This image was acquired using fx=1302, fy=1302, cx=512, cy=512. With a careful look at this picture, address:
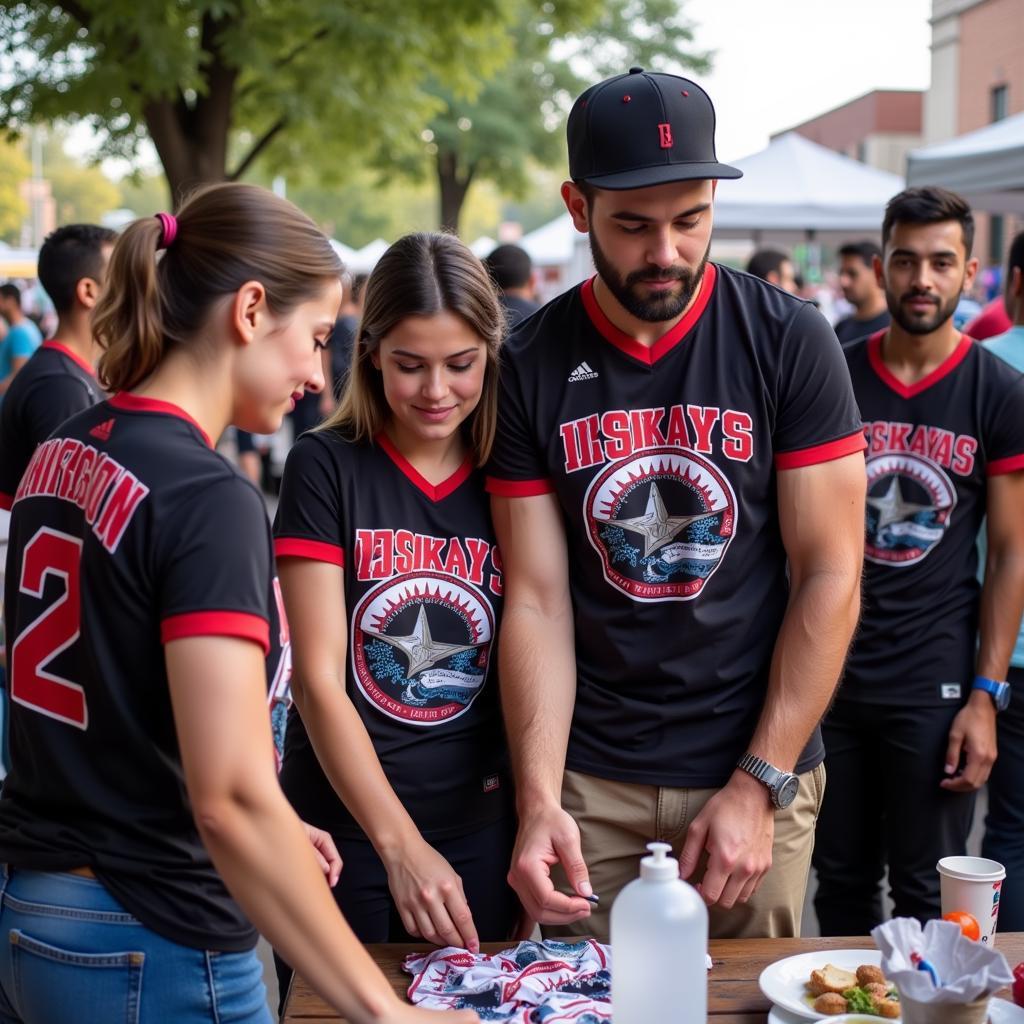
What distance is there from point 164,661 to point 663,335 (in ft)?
3.91

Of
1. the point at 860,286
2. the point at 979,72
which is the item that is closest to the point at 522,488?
the point at 860,286

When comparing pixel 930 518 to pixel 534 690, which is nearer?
pixel 534 690

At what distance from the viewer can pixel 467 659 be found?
96.8 inches

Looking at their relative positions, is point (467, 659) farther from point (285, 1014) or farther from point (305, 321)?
point (305, 321)

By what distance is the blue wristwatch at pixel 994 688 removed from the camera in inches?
129

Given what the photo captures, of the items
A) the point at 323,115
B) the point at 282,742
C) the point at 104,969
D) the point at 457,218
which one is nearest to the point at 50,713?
the point at 104,969

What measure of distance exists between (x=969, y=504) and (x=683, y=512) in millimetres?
1251

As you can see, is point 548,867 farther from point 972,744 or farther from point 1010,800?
point 1010,800

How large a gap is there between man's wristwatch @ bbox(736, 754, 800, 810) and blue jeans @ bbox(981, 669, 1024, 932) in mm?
1489

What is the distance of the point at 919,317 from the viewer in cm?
337

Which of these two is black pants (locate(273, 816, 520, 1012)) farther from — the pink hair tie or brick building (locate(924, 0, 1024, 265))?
brick building (locate(924, 0, 1024, 265))

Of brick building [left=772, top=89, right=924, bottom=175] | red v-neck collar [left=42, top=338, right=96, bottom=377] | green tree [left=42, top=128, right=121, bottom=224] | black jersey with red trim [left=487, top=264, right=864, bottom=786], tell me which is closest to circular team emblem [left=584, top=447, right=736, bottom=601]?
black jersey with red trim [left=487, top=264, right=864, bottom=786]

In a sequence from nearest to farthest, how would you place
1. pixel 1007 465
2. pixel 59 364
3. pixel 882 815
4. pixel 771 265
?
pixel 1007 465
pixel 882 815
pixel 59 364
pixel 771 265

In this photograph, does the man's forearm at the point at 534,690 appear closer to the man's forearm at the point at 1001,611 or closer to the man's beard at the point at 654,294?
the man's beard at the point at 654,294
